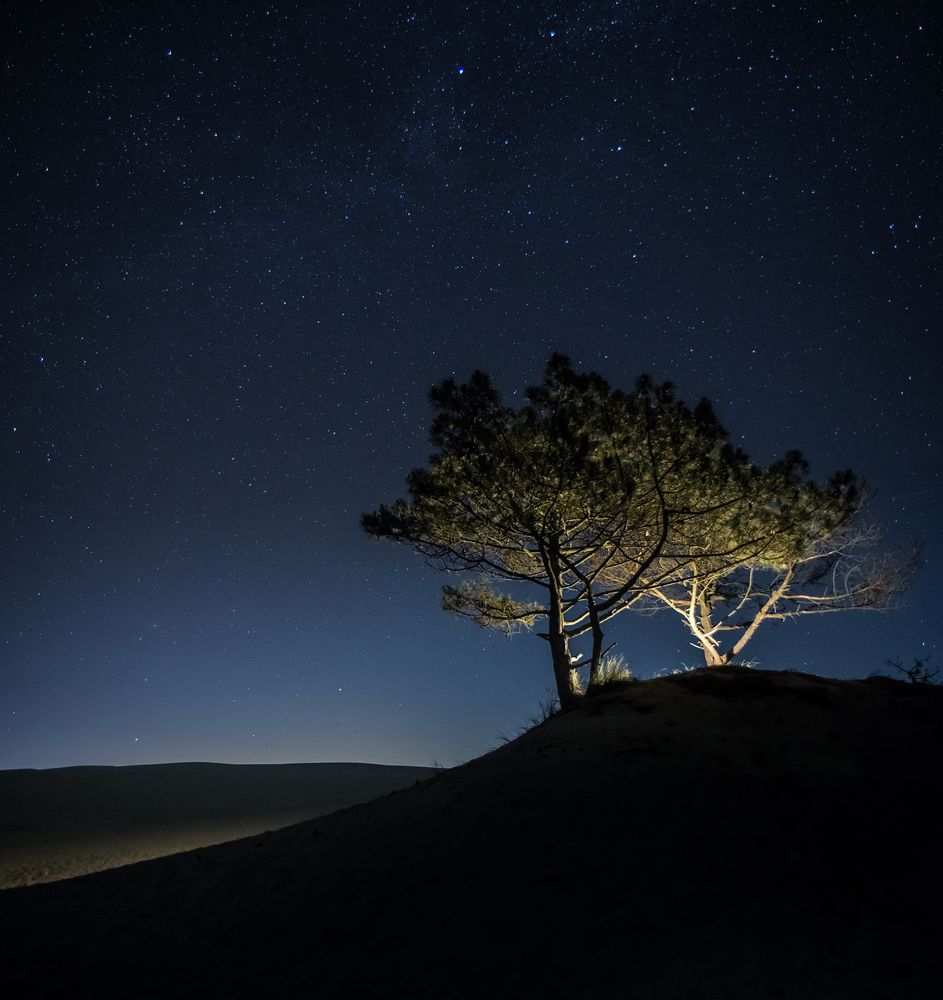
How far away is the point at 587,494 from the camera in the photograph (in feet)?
41.4

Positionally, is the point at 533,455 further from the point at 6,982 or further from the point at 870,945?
the point at 6,982

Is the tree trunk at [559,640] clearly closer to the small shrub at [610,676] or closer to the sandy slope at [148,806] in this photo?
the small shrub at [610,676]

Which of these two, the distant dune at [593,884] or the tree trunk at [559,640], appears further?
the tree trunk at [559,640]

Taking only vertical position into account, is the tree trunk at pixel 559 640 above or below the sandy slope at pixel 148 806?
above

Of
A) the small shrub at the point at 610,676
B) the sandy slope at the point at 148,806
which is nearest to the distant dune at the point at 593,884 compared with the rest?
the small shrub at the point at 610,676

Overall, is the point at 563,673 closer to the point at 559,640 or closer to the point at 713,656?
the point at 559,640

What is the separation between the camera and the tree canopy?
12195 millimetres

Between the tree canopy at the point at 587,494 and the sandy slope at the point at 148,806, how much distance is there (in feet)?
39.9

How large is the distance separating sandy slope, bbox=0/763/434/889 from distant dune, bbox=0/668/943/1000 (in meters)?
8.03

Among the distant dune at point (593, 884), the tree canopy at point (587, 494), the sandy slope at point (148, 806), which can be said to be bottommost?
the sandy slope at point (148, 806)

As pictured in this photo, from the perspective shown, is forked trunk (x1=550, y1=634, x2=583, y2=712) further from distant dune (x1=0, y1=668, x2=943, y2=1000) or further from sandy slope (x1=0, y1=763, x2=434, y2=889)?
sandy slope (x1=0, y1=763, x2=434, y2=889)

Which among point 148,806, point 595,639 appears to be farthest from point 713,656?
point 148,806

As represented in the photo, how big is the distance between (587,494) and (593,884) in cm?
836

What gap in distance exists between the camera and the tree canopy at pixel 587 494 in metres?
12.2
